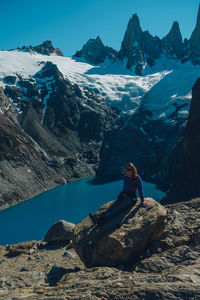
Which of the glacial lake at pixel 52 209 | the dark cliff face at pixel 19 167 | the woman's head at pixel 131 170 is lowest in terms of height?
the glacial lake at pixel 52 209

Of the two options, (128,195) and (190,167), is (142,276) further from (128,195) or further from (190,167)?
(190,167)

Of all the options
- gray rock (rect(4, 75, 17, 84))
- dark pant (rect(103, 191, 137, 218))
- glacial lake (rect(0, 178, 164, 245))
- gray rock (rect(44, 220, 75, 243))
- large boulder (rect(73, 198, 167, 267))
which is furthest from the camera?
gray rock (rect(4, 75, 17, 84))

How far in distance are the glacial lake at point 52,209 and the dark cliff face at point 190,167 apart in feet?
68.7

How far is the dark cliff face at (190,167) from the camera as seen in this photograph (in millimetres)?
57344

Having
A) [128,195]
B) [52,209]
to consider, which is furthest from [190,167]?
[128,195]

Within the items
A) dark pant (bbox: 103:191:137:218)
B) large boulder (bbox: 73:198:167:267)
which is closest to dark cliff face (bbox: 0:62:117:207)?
dark pant (bbox: 103:191:137:218)

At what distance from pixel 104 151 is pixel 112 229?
14596cm

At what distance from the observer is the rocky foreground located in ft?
24.6

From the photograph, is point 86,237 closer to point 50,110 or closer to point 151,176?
point 151,176

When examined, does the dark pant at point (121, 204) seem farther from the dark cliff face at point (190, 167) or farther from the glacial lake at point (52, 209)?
the glacial lake at point (52, 209)

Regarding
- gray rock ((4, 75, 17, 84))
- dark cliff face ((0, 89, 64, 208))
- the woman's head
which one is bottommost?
dark cliff face ((0, 89, 64, 208))

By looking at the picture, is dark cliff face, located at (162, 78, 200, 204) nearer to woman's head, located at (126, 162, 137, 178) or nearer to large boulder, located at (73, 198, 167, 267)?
woman's head, located at (126, 162, 137, 178)

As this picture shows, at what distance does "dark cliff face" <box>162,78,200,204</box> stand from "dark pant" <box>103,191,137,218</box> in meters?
43.2

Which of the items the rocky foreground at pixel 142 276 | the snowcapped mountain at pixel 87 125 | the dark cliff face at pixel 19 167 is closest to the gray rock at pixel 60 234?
the rocky foreground at pixel 142 276
